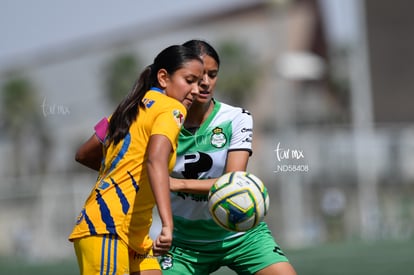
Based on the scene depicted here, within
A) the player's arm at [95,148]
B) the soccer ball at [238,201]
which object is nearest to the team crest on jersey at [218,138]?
the soccer ball at [238,201]

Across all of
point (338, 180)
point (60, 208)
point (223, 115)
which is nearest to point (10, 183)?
point (60, 208)

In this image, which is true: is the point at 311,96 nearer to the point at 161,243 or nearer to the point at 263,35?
the point at 263,35

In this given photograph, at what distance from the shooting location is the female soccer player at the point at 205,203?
601 centimetres

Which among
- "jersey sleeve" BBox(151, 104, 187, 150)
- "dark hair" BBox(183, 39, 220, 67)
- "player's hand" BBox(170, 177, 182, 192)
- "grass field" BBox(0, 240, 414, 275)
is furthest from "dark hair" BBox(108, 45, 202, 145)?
"grass field" BBox(0, 240, 414, 275)

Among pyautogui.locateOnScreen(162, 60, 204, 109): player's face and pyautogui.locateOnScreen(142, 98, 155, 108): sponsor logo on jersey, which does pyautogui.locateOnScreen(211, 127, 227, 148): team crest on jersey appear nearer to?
pyautogui.locateOnScreen(162, 60, 204, 109): player's face

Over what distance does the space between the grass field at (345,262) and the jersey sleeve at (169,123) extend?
21.4 feet

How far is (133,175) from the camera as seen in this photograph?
5125 millimetres

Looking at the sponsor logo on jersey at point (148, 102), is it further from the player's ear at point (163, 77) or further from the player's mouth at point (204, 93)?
the player's mouth at point (204, 93)

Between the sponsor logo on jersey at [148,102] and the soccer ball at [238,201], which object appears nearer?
the sponsor logo on jersey at [148,102]

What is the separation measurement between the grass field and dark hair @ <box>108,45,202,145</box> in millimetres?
6364

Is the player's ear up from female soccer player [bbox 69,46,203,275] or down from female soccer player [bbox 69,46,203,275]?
up

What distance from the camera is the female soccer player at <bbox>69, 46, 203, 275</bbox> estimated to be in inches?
199

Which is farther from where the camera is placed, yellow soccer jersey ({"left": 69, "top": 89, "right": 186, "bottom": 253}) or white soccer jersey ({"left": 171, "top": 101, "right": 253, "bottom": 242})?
white soccer jersey ({"left": 171, "top": 101, "right": 253, "bottom": 242})

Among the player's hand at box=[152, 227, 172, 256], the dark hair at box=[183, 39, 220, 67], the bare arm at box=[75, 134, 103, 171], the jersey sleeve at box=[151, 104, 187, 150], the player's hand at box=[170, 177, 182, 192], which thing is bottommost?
the player's hand at box=[152, 227, 172, 256]
